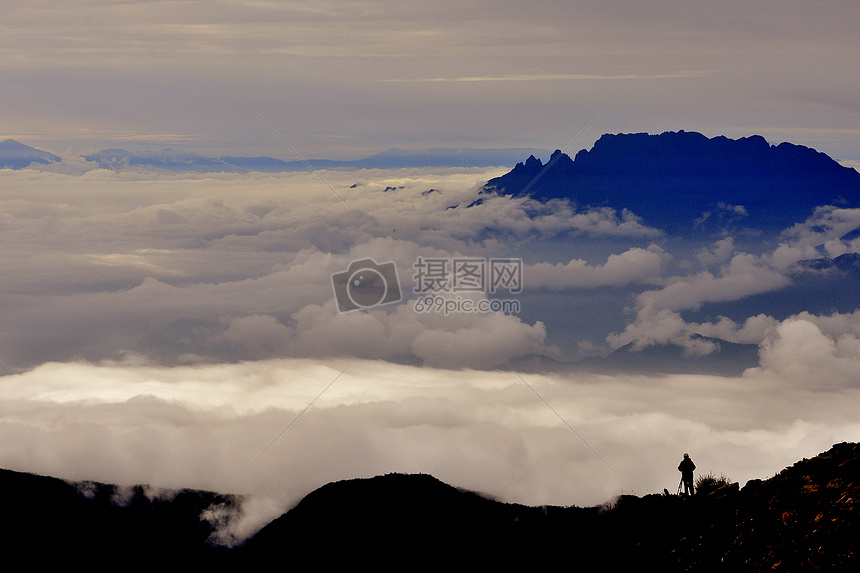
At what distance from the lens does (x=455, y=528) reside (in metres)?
55.9

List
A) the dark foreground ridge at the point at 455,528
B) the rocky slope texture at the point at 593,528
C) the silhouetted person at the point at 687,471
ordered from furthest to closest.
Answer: the silhouetted person at the point at 687,471 → the dark foreground ridge at the point at 455,528 → the rocky slope texture at the point at 593,528

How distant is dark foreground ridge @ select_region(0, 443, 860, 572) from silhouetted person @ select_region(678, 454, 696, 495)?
0.67m

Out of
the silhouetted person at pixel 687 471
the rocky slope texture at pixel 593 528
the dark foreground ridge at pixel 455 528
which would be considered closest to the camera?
the rocky slope texture at pixel 593 528

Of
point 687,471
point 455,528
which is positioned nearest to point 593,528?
point 687,471

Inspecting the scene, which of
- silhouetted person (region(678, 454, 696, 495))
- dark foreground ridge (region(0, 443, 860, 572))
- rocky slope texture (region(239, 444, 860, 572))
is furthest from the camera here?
silhouetted person (region(678, 454, 696, 495))

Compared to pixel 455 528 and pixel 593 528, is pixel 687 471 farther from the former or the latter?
pixel 455 528

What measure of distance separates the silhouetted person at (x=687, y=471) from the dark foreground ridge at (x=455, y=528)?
Answer: 2.20ft

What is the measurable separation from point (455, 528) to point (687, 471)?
20.9 m

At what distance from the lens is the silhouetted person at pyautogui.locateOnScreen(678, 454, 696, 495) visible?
1583 inches

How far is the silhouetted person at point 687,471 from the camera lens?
40.2m

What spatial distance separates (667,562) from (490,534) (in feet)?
62.0

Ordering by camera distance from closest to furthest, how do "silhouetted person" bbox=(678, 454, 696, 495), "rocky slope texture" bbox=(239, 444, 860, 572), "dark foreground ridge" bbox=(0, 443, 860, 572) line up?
"rocky slope texture" bbox=(239, 444, 860, 572)
"dark foreground ridge" bbox=(0, 443, 860, 572)
"silhouetted person" bbox=(678, 454, 696, 495)

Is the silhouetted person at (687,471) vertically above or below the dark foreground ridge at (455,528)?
above

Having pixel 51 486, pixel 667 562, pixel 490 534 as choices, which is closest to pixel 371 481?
pixel 490 534
